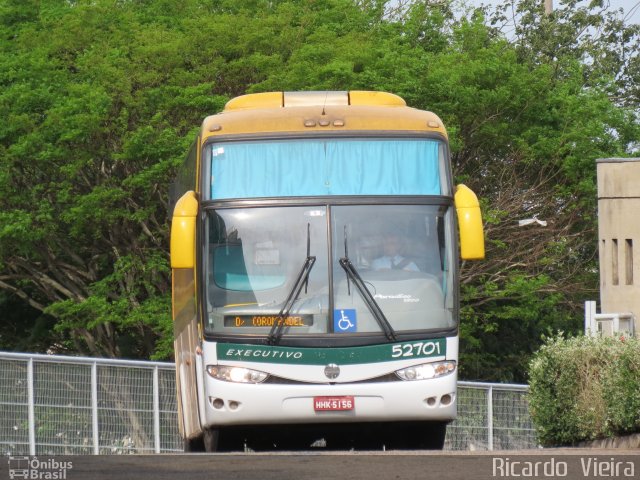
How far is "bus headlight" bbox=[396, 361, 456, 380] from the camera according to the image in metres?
14.1

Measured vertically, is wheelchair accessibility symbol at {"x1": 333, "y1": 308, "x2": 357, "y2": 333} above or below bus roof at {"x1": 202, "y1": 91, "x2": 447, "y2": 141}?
below

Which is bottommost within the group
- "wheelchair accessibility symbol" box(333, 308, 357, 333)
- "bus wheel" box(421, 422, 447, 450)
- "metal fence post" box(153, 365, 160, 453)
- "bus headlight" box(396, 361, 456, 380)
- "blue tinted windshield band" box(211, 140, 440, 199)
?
"metal fence post" box(153, 365, 160, 453)

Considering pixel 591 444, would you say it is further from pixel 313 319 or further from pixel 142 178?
pixel 142 178

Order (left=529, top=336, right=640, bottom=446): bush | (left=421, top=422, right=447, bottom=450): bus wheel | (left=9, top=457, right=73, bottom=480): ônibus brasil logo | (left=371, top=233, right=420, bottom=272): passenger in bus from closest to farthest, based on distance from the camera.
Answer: (left=9, top=457, right=73, bottom=480): ônibus brasil logo, (left=371, top=233, right=420, bottom=272): passenger in bus, (left=529, top=336, right=640, bottom=446): bush, (left=421, top=422, right=447, bottom=450): bus wheel

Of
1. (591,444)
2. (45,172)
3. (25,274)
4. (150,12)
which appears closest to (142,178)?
(45,172)

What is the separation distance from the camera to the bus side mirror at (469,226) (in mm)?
13992

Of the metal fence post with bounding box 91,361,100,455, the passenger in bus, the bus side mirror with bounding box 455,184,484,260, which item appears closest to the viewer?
the bus side mirror with bounding box 455,184,484,260

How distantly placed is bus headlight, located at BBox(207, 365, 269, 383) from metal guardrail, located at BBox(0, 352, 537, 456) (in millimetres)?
4498

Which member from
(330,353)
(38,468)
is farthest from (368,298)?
(38,468)

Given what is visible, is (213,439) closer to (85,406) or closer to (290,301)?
(290,301)

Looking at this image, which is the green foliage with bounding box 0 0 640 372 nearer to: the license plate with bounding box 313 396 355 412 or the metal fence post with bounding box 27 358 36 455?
the metal fence post with bounding box 27 358 36 455

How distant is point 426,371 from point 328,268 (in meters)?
1.37

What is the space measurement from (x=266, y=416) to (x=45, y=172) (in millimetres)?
19484

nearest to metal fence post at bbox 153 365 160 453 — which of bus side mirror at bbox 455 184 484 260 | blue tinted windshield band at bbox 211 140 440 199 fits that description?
blue tinted windshield band at bbox 211 140 440 199
